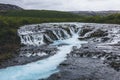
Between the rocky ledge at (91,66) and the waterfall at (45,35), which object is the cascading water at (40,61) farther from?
the rocky ledge at (91,66)

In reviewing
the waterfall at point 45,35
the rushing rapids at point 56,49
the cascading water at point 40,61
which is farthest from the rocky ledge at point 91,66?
the waterfall at point 45,35

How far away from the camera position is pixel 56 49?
44.9m

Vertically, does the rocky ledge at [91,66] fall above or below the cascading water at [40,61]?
above

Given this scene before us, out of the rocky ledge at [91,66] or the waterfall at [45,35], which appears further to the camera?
the waterfall at [45,35]

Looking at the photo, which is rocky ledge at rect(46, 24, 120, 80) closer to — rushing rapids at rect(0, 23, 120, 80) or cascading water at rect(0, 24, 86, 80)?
rushing rapids at rect(0, 23, 120, 80)

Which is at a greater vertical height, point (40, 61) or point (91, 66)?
point (91, 66)

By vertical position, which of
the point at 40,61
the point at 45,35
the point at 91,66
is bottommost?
the point at 40,61

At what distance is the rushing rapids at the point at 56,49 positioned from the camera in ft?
104

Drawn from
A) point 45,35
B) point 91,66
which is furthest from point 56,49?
point 45,35

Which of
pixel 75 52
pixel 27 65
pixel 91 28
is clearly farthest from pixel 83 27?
pixel 27 65

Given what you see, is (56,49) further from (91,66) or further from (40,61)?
(91,66)

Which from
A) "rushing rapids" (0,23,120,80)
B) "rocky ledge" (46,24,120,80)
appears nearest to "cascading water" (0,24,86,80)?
"rushing rapids" (0,23,120,80)

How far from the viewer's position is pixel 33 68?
33438 millimetres

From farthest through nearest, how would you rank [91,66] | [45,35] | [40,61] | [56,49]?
[45,35]
[56,49]
[40,61]
[91,66]
